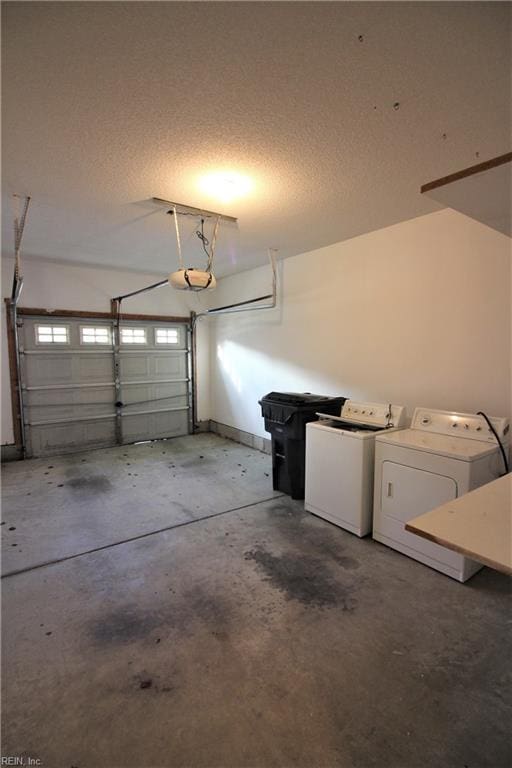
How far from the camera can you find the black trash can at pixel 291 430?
11.3ft

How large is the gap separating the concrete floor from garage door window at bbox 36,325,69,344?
2.69 meters

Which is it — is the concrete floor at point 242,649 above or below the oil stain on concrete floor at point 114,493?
below

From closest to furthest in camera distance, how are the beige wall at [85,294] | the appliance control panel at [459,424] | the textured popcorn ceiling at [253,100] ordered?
the textured popcorn ceiling at [253,100], the appliance control panel at [459,424], the beige wall at [85,294]

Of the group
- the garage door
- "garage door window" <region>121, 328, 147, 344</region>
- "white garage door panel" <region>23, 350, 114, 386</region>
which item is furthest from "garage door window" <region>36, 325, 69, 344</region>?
"garage door window" <region>121, 328, 147, 344</region>

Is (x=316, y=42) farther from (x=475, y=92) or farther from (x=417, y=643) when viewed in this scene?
(x=417, y=643)

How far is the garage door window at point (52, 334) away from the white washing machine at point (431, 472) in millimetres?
4457

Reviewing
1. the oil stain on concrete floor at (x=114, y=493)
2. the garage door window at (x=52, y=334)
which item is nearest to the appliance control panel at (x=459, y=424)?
the oil stain on concrete floor at (x=114, y=493)

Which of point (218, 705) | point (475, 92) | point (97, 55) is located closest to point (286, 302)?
point (475, 92)

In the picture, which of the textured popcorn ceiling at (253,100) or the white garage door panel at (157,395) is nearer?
the textured popcorn ceiling at (253,100)

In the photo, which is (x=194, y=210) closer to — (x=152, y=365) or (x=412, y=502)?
(x=412, y=502)

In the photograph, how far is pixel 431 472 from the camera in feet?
7.84

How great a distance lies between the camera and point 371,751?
132 centimetres

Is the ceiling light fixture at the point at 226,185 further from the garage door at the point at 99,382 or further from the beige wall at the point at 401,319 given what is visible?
the garage door at the point at 99,382

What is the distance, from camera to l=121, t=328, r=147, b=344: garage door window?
5.52m
